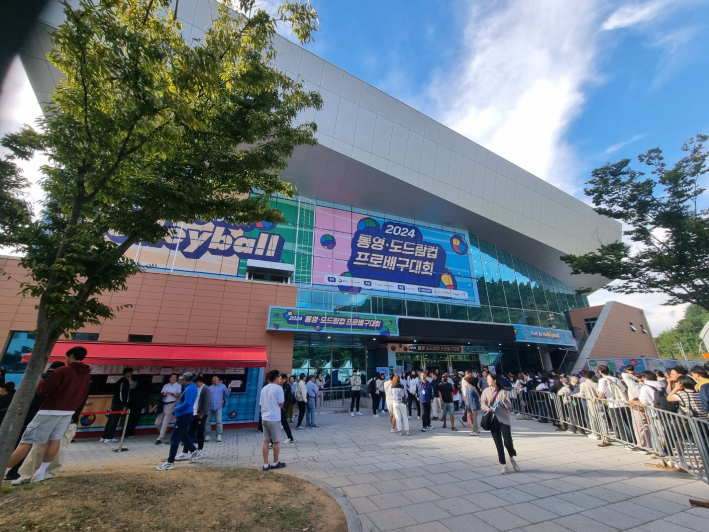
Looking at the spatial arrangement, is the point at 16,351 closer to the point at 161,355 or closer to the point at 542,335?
the point at 161,355

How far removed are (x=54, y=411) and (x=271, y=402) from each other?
10.5 ft

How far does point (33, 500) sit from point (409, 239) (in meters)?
20.9

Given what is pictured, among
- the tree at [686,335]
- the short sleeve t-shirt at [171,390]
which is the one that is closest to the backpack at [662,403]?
the short sleeve t-shirt at [171,390]

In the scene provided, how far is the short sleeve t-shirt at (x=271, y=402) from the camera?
5.77 metres

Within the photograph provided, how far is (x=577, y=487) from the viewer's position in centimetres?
465

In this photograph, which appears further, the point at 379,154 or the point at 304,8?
the point at 379,154

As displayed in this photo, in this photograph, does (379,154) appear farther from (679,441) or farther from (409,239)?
(679,441)

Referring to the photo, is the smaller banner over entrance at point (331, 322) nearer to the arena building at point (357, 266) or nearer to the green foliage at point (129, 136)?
the arena building at point (357, 266)

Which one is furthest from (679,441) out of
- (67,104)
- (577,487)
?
(67,104)

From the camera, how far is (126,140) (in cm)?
439

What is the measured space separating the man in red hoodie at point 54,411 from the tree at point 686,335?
90848mm

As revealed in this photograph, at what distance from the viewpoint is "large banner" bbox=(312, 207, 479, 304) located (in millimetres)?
19172

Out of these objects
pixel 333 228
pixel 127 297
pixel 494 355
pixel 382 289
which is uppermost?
pixel 333 228

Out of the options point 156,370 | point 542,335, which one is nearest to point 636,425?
point 156,370
